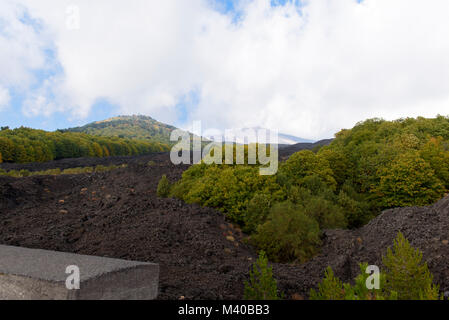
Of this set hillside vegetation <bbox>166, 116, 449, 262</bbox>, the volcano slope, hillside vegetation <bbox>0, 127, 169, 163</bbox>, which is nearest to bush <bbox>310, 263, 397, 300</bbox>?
the volcano slope

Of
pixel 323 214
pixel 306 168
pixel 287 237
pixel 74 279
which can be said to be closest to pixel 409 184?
A: pixel 306 168

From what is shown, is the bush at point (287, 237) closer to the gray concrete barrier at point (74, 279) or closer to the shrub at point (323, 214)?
the shrub at point (323, 214)

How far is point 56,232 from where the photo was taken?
12211 millimetres

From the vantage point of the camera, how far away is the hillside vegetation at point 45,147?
4619 centimetres

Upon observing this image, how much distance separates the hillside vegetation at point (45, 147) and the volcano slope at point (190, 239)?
33.6 meters

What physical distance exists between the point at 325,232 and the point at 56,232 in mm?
10953

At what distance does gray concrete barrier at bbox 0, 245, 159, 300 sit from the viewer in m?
3.75

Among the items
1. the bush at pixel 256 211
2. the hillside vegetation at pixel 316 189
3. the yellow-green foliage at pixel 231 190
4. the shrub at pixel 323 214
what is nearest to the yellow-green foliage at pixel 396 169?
the hillside vegetation at pixel 316 189

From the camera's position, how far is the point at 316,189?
1886cm

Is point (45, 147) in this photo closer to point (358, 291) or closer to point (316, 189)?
point (316, 189)

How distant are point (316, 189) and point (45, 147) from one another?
4832 centimetres

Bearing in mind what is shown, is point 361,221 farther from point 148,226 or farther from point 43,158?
point 43,158
